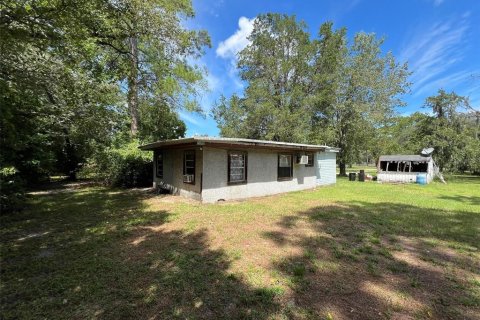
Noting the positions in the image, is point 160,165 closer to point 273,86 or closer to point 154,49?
point 154,49

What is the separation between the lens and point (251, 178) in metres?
10.0

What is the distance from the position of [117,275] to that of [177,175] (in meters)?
6.90

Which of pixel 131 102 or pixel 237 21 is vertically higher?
pixel 237 21

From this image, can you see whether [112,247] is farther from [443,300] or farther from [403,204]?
[403,204]

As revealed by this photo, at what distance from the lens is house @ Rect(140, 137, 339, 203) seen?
8570mm

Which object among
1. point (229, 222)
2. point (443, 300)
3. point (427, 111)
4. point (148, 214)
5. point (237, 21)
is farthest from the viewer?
point (427, 111)

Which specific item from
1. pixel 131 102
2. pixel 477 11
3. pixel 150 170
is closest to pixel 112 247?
pixel 150 170

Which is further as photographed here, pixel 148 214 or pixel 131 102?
pixel 131 102

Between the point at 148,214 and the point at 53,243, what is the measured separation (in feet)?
8.56

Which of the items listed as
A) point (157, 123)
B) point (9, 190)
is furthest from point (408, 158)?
point (9, 190)

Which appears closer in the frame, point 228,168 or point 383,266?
point 383,266

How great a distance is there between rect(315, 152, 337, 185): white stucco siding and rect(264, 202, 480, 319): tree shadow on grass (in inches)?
305

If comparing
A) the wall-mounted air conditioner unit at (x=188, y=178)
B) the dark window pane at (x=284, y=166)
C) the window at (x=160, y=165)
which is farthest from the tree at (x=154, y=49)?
the dark window pane at (x=284, y=166)

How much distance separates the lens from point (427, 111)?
28281 millimetres
